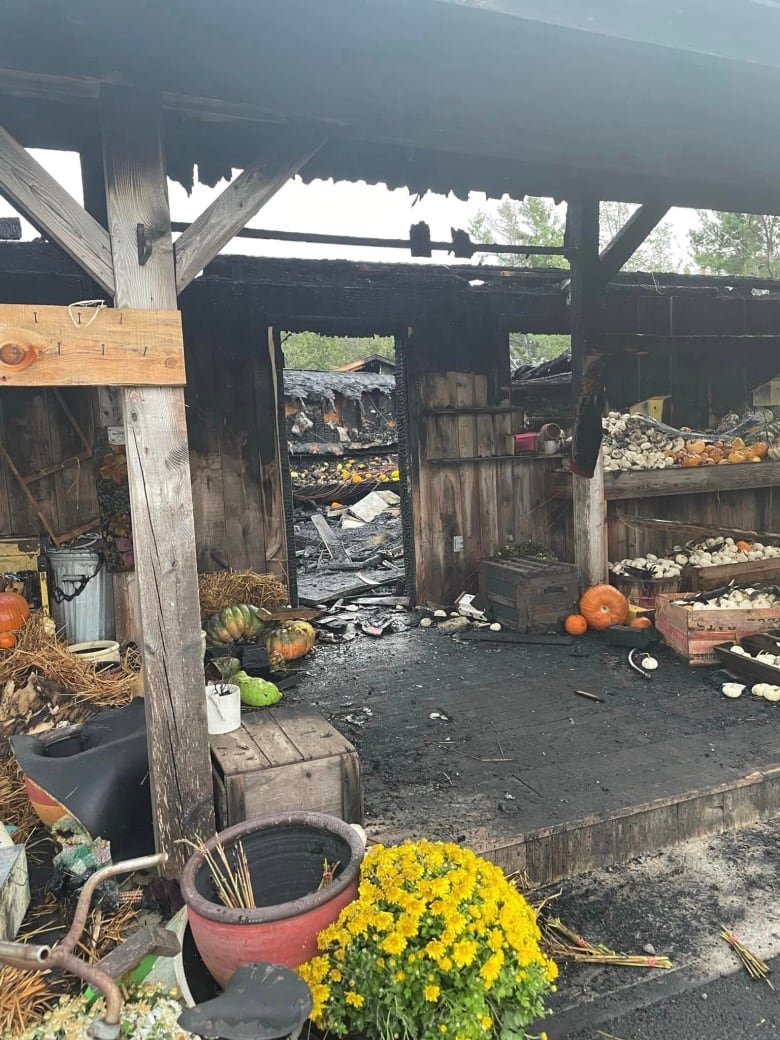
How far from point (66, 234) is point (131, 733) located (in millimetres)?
2209

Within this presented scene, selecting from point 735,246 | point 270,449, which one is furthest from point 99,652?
point 735,246

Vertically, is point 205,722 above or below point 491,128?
below

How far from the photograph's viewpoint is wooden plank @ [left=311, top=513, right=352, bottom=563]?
11025 millimetres

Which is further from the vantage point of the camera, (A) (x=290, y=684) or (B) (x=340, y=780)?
(A) (x=290, y=684)

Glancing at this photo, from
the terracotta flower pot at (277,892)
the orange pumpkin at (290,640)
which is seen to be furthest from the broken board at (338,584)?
the terracotta flower pot at (277,892)

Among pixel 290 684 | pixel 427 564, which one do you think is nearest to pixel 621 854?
pixel 290 684

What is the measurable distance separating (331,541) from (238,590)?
18.4 ft

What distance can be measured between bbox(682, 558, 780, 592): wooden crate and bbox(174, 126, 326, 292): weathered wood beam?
5125mm

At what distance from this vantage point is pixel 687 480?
22.2ft

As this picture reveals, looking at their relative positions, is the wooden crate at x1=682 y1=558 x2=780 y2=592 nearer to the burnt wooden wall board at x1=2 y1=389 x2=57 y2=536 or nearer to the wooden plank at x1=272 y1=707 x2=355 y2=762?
the wooden plank at x1=272 y1=707 x2=355 y2=762

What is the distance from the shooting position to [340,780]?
3172 millimetres

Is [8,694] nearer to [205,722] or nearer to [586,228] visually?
[205,722]

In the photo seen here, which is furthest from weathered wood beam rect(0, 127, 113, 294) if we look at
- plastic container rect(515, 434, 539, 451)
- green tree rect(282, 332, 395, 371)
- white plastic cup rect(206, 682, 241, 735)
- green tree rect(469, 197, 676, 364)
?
green tree rect(282, 332, 395, 371)

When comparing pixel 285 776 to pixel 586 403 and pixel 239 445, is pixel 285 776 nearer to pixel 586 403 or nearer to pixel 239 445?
pixel 239 445
